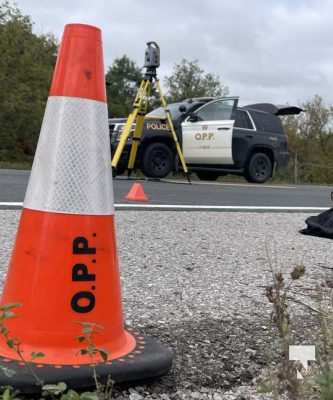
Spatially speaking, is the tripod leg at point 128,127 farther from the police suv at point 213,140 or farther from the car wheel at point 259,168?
the car wheel at point 259,168

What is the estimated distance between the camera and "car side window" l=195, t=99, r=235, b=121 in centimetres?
1302

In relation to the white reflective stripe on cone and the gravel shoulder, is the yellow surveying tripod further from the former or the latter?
the white reflective stripe on cone

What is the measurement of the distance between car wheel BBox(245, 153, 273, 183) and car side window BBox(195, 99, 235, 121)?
4.15 ft

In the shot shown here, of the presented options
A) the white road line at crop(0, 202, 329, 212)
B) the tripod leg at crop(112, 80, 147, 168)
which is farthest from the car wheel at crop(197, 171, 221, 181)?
the white road line at crop(0, 202, 329, 212)

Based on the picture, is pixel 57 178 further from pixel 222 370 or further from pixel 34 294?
pixel 222 370

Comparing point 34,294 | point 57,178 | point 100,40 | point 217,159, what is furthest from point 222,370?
point 217,159

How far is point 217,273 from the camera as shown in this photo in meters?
3.46

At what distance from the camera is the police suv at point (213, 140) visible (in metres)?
12.1

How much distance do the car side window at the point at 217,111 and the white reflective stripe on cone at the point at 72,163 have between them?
11.0 meters

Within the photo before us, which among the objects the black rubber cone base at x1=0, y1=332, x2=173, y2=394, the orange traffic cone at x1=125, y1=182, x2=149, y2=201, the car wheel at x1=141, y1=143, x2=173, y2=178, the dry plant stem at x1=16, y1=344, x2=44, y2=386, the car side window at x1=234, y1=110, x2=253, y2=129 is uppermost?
the car side window at x1=234, y1=110, x2=253, y2=129

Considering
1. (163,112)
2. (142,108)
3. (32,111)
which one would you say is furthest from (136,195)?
(32,111)

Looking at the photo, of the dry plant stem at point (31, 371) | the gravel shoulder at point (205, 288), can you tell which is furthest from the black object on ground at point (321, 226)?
the dry plant stem at point (31, 371)

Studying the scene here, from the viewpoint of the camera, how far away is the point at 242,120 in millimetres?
13555

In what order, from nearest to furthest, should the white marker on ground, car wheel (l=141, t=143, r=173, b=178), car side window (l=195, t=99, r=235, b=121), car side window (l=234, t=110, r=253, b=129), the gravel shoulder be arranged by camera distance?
the white marker on ground → the gravel shoulder → car wheel (l=141, t=143, r=173, b=178) → car side window (l=195, t=99, r=235, b=121) → car side window (l=234, t=110, r=253, b=129)
